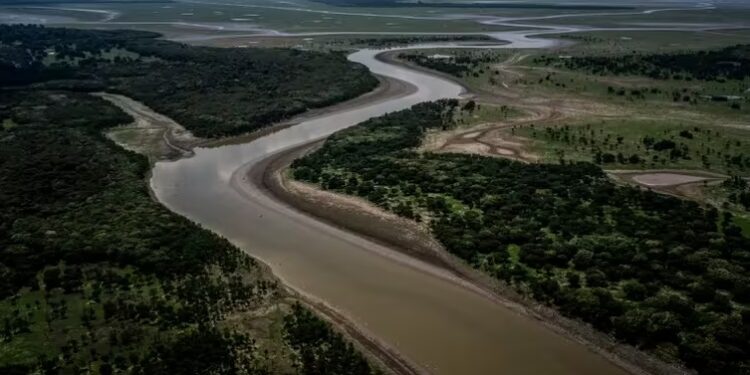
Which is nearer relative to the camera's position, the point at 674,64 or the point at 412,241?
the point at 412,241

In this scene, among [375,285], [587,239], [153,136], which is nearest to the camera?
[375,285]

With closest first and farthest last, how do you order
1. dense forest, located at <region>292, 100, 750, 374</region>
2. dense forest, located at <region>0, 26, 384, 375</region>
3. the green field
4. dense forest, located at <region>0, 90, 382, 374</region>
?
dense forest, located at <region>0, 90, 382, 374</region>, dense forest, located at <region>0, 26, 384, 375</region>, dense forest, located at <region>292, 100, 750, 374</region>, the green field

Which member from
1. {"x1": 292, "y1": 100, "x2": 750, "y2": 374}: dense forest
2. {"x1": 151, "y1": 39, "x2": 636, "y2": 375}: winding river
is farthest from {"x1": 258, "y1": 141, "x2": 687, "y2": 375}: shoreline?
{"x1": 292, "y1": 100, "x2": 750, "y2": 374}: dense forest

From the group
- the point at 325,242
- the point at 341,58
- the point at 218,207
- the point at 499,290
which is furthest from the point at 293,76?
the point at 499,290

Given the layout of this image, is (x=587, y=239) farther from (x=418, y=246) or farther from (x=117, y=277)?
(x=117, y=277)

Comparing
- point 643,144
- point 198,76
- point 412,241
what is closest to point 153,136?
point 198,76

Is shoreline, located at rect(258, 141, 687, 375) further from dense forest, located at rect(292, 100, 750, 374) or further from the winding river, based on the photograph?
dense forest, located at rect(292, 100, 750, 374)

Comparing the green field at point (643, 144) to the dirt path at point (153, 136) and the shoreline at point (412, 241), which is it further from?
the dirt path at point (153, 136)

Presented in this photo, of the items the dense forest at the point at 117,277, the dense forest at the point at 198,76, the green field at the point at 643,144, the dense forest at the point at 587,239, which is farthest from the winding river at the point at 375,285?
the green field at the point at 643,144
